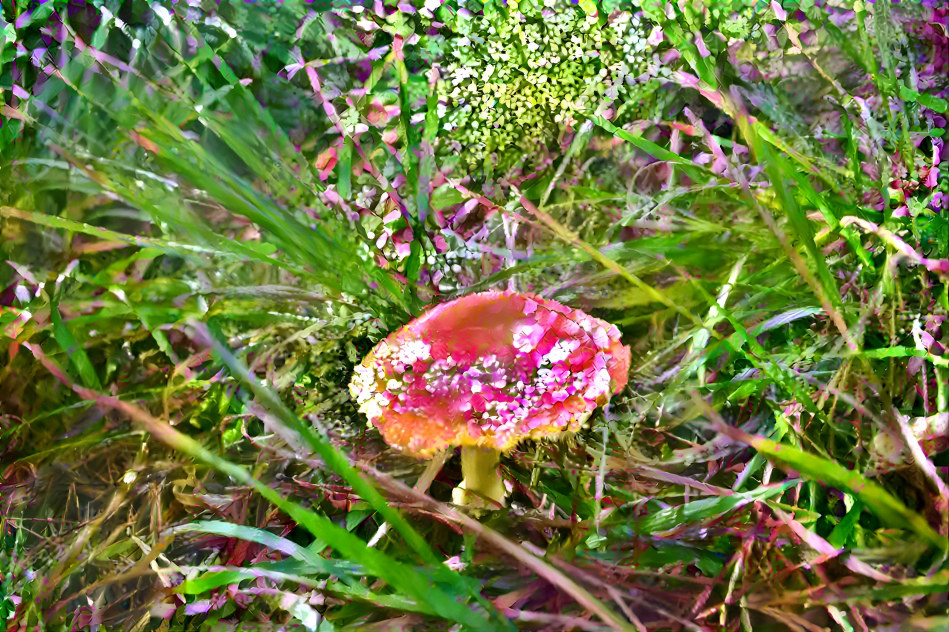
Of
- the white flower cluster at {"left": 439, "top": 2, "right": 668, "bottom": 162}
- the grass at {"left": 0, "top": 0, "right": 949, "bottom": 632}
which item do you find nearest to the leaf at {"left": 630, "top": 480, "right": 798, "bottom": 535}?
the grass at {"left": 0, "top": 0, "right": 949, "bottom": 632}

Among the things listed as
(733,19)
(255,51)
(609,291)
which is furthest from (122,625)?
(733,19)

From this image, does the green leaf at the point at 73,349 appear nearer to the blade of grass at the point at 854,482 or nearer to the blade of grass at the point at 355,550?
the blade of grass at the point at 355,550

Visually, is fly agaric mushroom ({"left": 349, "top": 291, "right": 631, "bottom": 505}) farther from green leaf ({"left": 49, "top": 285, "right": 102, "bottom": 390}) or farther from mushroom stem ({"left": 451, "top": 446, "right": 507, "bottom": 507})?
green leaf ({"left": 49, "top": 285, "right": 102, "bottom": 390})

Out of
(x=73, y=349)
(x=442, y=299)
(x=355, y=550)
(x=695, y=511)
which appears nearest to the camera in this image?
(x=355, y=550)

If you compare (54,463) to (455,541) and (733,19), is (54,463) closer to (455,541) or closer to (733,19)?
(455,541)

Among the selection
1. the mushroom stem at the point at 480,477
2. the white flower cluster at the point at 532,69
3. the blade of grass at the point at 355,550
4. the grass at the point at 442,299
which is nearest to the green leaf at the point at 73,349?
the grass at the point at 442,299

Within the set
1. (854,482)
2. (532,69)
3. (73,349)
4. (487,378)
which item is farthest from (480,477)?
(532,69)

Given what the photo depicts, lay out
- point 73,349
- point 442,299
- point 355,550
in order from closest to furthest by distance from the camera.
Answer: point 355,550 → point 73,349 → point 442,299

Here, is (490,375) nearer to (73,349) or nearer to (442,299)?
(442,299)

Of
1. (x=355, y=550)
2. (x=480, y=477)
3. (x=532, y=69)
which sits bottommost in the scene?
(x=480, y=477)
